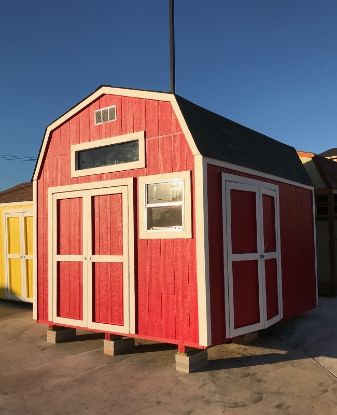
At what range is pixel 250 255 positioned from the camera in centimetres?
606

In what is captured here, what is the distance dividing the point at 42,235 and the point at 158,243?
2400 mm

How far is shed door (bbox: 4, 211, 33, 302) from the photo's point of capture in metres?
10.2

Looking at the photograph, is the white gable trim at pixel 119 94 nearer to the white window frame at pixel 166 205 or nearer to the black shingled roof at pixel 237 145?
the black shingled roof at pixel 237 145

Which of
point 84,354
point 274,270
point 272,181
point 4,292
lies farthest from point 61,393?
point 4,292

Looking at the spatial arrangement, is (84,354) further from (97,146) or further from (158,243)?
(97,146)

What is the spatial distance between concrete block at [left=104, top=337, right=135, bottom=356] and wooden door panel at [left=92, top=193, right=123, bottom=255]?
1.25 meters

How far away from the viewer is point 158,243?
18.9ft

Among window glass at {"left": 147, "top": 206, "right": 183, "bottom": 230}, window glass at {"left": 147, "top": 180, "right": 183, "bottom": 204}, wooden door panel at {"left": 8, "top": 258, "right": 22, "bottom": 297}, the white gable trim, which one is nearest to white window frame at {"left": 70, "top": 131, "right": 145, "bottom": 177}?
window glass at {"left": 147, "top": 180, "right": 183, "bottom": 204}

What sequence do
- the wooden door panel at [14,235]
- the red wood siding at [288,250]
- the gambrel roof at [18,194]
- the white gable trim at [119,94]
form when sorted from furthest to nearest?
1. the gambrel roof at [18,194]
2. the wooden door panel at [14,235]
3. the white gable trim at [119,94]
4. the red wood siding at [288,250]

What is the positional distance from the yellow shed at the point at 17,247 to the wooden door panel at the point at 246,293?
5961 millimetres

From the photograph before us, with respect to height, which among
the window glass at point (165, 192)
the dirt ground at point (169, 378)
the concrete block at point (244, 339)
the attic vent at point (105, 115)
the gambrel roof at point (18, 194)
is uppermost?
the attic vent at point (105, 115)

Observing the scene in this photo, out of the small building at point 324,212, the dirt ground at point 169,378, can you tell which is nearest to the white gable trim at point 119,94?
the dirt ground at point 169,378

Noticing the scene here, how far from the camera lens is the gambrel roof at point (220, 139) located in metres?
5.65

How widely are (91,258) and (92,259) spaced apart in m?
0.02
